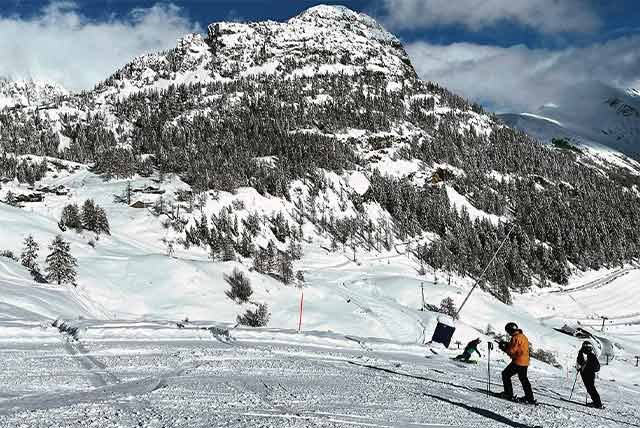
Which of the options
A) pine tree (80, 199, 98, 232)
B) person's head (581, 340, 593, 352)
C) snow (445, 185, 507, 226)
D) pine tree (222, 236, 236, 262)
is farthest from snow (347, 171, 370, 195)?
person's head (581, 340, 593, 352)

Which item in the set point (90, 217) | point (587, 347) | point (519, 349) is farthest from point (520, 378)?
point (90, 217)

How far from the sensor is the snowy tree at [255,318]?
111ft

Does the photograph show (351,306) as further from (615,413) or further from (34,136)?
(34,136)

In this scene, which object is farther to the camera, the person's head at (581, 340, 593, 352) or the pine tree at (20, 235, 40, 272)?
the pine tree at (20, 235, 40, 272)

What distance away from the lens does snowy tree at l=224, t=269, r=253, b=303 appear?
Answer: 39606 millimetres

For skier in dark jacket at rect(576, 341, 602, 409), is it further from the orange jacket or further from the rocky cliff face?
the rocky cliff face

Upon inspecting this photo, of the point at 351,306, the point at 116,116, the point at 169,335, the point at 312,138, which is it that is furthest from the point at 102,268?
the point at 116,116

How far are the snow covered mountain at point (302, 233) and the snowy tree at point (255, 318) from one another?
1083mm

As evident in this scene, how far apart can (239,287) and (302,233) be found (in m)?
65.9

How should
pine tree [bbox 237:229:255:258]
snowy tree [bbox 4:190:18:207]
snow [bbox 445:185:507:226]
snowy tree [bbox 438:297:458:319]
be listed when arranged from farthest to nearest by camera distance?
snow [bbox 445:185:507:226], pine tree [bbox 237:229:255:258], snowy tree [bbox 4:190:18:207], snowy tree [bbox 438:297:458:319]

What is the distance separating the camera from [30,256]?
34.3 meters

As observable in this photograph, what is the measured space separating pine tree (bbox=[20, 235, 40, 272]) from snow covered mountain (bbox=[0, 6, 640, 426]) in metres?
2.19

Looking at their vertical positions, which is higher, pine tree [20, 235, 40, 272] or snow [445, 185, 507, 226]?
snow [445, 185, 507, 226]

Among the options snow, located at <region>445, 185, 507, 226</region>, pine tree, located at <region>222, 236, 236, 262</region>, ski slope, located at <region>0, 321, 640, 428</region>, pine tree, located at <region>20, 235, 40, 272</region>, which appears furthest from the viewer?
snow, located at <region>445, 185, 507, 226</region>
